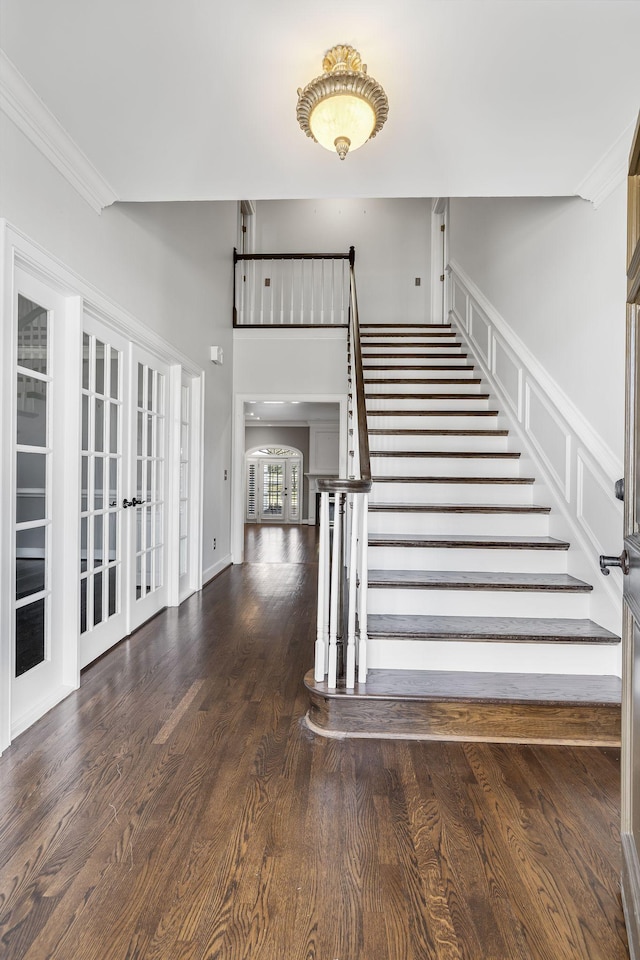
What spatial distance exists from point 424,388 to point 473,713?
3471mm

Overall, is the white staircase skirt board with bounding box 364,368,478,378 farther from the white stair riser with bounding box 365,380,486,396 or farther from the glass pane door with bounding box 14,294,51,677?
the glass pane door with bounding box 14,294,51,677

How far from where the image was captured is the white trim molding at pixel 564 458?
2643 millimetres

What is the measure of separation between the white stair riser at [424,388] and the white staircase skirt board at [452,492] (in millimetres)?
1481

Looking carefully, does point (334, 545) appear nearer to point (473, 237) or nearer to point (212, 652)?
point (212, 652)

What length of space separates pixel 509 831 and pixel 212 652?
79.6 inches

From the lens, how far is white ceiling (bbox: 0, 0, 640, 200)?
1752 mm

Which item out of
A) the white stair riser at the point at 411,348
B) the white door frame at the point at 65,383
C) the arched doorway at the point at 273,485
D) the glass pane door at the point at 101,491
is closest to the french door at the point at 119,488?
the glass pane door at the point at 101,491

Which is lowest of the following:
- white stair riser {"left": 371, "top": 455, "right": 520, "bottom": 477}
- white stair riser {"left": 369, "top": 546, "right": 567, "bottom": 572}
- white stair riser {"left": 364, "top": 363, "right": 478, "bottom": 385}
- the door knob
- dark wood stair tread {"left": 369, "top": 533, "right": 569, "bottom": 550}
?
white stair riser {"left": 369, "top": 546, "right": 567, "bottom": 572}

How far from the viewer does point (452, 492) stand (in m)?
3.74

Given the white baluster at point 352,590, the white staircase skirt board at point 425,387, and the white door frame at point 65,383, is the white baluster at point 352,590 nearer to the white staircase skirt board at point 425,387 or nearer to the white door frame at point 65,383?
the white door frame at point 65,383

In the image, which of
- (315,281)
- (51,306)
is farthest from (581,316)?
(315,281)

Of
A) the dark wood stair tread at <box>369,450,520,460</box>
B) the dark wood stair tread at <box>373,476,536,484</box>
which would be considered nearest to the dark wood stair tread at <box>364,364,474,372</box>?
the dark wood stair tread at <box>369,450,520,460</box>

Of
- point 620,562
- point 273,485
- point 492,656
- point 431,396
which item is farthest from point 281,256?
point 273,485

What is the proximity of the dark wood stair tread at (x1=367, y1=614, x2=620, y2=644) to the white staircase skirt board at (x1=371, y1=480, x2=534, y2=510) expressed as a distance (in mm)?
1102
